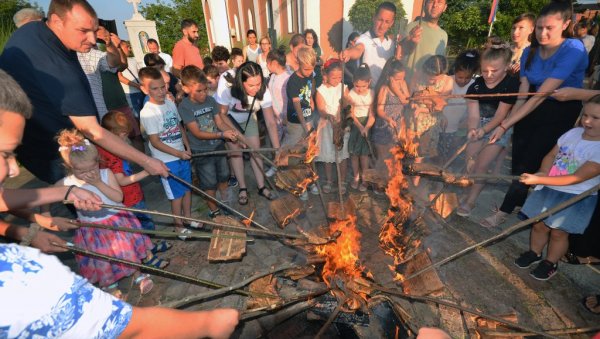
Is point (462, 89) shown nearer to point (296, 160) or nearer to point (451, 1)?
point (296, 160)

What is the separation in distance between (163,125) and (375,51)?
494 centimetres

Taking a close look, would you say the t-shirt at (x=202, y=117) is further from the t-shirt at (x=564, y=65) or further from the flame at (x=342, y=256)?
the t-shirt at (x=564, y=65)

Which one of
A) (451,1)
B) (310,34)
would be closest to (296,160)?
(310,34)

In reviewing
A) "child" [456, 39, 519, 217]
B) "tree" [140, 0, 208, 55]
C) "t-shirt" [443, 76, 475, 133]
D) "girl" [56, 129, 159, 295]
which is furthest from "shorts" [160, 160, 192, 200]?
"tree" [140, 0, 208, 55]

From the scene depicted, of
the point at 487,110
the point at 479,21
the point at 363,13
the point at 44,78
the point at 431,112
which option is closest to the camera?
the point at 44,78

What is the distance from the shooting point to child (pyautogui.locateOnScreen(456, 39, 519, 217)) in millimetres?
4188

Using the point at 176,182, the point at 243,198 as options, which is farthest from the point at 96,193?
the point at 243,198

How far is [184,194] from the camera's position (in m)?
4.53

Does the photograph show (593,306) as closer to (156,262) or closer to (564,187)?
(564,187)

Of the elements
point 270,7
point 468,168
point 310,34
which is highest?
point 270,7

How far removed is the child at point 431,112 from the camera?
5047 millimetres

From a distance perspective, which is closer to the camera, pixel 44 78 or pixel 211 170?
pixel 44 78

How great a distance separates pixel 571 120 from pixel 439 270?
9.07 feet

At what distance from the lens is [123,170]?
3967 mm
